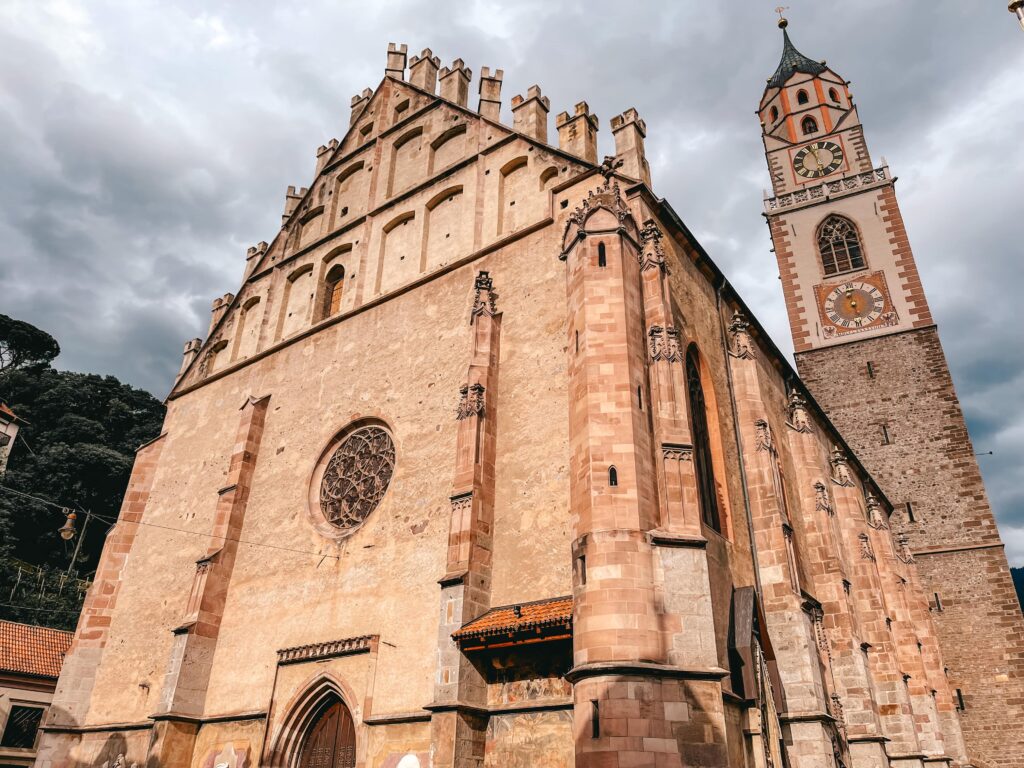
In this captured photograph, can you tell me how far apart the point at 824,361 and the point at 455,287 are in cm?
2085

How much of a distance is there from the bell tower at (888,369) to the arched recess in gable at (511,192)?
61.3 feet

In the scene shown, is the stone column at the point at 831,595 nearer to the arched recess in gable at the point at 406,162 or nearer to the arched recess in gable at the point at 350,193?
the arched recess in gable at the point at 406,162

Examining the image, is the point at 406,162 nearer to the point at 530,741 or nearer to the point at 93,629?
the point at 93,629

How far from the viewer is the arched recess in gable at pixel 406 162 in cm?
1859

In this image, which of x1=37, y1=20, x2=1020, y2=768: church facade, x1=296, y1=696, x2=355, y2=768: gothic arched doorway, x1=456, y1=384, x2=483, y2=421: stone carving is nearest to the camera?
x1=37, y1=20, x2=1020, y2=768: church facade

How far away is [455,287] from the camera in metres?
15.4

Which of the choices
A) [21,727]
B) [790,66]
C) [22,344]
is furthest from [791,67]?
[22,344]

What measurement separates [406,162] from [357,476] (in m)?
8.75

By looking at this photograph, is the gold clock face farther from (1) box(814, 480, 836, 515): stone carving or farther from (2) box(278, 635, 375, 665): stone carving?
(2) box(278, 635, 375, 665): stone carving

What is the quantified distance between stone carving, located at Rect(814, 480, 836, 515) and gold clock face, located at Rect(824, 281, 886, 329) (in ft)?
54.3

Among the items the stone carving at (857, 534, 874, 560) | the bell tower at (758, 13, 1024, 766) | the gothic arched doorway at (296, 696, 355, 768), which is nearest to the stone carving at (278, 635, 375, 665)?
the gothic arched doorway at (296, 696, 355, 768)

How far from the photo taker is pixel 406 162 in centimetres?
1911

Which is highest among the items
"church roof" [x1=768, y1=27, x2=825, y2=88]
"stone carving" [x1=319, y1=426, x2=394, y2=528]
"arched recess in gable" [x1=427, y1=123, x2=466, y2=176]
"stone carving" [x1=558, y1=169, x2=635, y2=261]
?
"church roof" [x1=768, y1=27, x2=825, y2=88]

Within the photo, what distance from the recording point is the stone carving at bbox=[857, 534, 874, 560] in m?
17.8
